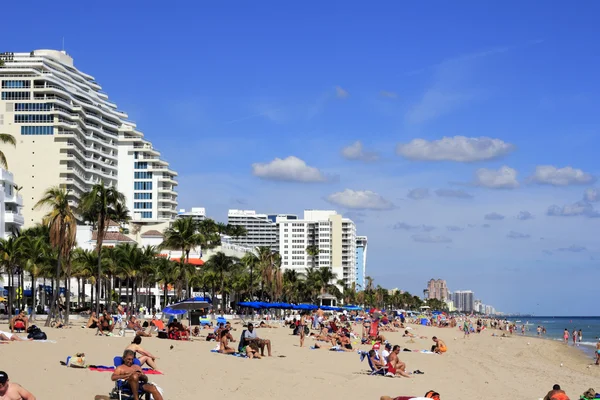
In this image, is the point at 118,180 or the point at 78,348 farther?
the point at 118,180

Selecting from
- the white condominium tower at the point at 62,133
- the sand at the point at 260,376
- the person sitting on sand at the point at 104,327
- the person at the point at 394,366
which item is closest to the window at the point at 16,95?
the white condominium tower at the point at 62,133

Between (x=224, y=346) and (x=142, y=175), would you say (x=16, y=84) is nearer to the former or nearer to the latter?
(x=142, y=175)

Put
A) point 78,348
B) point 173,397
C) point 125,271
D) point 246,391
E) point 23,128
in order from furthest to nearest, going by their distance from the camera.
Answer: point 23,128
point 125,271
point 78,348
point 246,391
point 173,397

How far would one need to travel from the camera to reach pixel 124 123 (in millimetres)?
132125

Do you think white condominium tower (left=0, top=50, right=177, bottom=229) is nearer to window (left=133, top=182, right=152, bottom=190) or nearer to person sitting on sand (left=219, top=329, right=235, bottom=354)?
window (left=133, top=182, right=152, bottom=190)

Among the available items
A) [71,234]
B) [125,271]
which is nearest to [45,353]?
[71,234]

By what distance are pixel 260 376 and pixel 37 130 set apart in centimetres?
9869

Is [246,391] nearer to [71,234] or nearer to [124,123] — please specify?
[71,234]

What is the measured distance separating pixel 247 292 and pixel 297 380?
279 feet

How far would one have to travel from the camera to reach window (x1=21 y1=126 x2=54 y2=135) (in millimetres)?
110312

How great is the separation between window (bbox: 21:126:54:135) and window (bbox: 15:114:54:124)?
2.67 ft

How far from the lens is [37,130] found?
110m

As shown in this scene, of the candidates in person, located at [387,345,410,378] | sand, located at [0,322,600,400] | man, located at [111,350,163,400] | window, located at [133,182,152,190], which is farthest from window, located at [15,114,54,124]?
man, located at [111,350,163,400]

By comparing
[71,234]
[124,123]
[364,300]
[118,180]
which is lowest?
[364,300]
